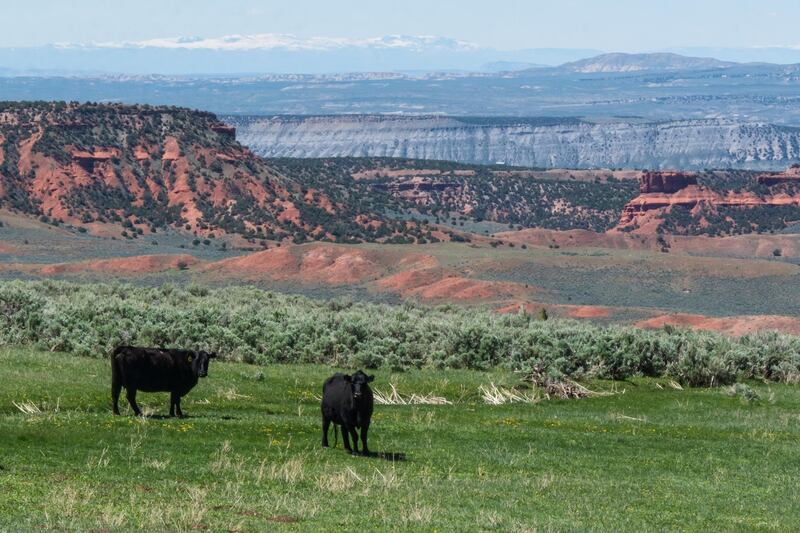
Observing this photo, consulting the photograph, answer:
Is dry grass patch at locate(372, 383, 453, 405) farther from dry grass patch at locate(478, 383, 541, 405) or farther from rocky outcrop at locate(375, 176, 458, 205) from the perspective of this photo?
rocky outcrop at locate(375, 176, 458, 205)

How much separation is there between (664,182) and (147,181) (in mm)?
61771

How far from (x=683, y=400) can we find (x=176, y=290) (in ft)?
76.0

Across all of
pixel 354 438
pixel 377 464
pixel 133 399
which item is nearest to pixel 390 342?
pixel 133 399

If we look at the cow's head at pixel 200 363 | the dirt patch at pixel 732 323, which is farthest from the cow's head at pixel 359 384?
the dirt patch at pixel 732 323

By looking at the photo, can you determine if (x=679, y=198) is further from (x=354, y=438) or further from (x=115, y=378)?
(x=354, y=438)

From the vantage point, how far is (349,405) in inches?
769

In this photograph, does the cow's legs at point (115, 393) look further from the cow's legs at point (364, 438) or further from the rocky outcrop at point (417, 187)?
the rocky outcrop at point (417, 187)

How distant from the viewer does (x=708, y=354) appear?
3425 centimetres

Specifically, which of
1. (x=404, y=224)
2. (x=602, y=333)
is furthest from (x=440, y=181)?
(x=602, y=333)

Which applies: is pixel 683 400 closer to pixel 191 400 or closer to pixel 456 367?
pixel 456 367

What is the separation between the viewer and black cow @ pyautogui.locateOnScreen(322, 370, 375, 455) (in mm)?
19125

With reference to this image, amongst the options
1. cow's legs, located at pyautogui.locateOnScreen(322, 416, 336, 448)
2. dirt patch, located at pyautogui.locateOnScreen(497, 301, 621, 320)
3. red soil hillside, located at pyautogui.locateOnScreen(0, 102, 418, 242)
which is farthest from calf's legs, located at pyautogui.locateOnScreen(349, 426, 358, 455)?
red soil hillside, located at pyautogui.locateOnScreen(0, 102, 418, 242)

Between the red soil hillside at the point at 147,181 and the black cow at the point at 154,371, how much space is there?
89190mm

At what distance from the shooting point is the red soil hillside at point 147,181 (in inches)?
4557
